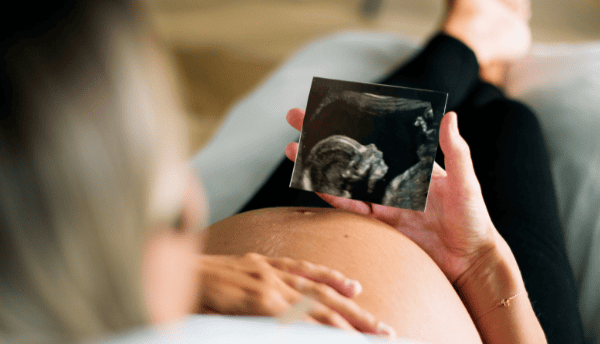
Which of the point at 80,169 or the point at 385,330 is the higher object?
the point at 80,169

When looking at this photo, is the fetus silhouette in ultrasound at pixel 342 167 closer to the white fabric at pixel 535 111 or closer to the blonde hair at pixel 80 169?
the white fabric at pixel 535 111

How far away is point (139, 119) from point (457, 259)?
590 millimetres

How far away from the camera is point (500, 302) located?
615 millimetres

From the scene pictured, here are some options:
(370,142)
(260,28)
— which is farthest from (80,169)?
(260,28)

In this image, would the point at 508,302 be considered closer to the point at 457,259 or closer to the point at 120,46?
the point at 457,259

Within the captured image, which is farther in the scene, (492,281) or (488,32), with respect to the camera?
(488,32)

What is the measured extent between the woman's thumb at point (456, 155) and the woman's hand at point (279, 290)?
245 millimetres

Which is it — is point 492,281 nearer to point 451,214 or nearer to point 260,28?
point 451,214

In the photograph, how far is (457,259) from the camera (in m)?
0.68

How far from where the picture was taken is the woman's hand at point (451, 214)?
60cm

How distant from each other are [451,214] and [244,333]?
0.44m

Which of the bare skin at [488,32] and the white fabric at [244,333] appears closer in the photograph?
the white fabric at [244,333]

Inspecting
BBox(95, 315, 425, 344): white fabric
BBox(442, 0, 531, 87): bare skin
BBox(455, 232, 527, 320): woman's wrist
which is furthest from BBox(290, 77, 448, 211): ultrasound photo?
BBox(442, 0, 531, 87): bare skin

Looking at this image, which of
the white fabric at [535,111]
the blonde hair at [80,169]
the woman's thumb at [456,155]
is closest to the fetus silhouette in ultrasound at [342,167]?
the woman's thumb at [456,155]
